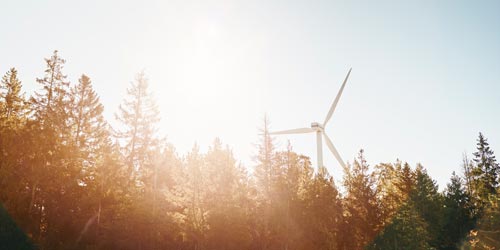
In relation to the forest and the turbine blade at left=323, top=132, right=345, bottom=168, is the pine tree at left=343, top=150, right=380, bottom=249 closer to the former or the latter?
the forest

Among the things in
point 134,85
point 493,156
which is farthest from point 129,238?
point 493,156

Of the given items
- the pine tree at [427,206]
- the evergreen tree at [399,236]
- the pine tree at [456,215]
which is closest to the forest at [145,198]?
the evergreen tree at [399,236]

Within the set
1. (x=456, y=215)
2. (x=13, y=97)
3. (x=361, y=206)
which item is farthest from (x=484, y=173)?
(x=13, y=97)

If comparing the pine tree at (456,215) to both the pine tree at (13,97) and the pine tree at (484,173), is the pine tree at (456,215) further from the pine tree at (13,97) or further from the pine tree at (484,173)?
the pine tree at (13,97)

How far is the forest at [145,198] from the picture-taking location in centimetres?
2572

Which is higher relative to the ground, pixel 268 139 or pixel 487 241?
pixel 268 139

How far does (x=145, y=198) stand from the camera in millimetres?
30969

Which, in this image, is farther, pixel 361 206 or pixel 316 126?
pixel 316 126

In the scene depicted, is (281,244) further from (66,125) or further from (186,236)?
(66,125)

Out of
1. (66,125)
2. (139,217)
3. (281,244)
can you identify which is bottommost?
(281,244)

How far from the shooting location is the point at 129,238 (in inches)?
1166

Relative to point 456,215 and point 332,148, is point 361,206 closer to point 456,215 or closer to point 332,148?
point 332,148

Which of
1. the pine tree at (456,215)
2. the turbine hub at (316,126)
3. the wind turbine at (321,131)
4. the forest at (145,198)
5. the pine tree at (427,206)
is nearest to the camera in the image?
the forest at (145,198)

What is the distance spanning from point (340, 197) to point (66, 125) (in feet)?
81.6
